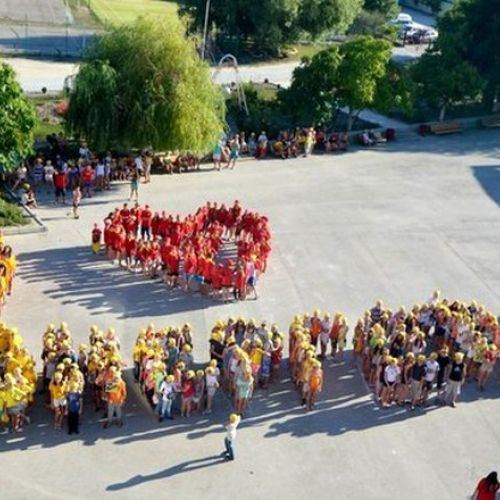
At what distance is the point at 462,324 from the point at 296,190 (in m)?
11.7

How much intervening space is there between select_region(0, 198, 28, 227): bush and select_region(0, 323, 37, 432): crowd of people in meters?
8.08

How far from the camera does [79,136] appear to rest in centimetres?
2897

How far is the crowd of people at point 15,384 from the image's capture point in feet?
49.9

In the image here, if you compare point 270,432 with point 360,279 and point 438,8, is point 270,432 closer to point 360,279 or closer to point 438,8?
point 360,279

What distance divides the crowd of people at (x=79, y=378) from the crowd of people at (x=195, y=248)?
14.7 ft

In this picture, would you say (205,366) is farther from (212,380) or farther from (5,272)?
(5,272)

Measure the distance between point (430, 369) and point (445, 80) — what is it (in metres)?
23.2

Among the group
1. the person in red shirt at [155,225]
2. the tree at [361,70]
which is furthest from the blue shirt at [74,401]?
the tree at [361,70]

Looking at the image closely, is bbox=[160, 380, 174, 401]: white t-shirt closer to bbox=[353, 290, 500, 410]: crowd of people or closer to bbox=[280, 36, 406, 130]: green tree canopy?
bbox=[353, 290, 500, 410]: crowd of people

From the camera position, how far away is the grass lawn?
54562mm

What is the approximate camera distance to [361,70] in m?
33.1

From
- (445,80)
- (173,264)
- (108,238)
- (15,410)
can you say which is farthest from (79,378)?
(445,80)

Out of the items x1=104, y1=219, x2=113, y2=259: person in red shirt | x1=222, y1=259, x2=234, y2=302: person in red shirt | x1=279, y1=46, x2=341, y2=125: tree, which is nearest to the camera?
x1=222, y1=259, x2=234, y2=302: person in red shirt

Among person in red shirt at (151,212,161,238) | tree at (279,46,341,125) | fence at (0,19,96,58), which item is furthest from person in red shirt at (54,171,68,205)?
fence at (0,19,96,58)
